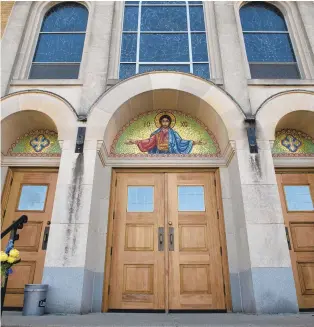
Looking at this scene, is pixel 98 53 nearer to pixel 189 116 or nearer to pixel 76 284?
pixel 189 116

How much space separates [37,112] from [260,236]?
207 inches

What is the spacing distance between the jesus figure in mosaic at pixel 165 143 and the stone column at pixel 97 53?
1379mm

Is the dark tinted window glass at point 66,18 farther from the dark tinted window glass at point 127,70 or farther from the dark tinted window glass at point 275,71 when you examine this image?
the dark tinted window glass at point 275,71

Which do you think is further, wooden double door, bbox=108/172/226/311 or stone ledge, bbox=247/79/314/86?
stone ledge, bbox=247/79/314/86

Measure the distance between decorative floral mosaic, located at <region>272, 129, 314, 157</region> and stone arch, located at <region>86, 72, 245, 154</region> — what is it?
1.33 metres

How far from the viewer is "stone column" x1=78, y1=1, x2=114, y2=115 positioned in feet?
21.1

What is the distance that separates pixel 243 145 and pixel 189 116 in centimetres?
175

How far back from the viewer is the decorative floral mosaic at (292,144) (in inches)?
255

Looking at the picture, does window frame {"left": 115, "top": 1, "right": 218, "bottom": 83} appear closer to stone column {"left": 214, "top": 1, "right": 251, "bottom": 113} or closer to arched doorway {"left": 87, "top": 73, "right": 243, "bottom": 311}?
stone column {"left": 214, "top": 1, "right": 251, "bottom": 113}

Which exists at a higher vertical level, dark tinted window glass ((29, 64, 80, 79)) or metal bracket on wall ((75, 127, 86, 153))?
dark tinted window glass ((29, 64, 80, 79))

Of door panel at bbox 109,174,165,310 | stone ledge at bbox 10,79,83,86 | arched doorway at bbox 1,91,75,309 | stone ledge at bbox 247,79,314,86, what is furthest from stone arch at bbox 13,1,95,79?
stone ledge at bbox 247,79,314,86

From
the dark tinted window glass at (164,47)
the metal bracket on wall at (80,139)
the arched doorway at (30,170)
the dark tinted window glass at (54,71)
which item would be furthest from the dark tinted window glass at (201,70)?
the arched doorway at (30,170)

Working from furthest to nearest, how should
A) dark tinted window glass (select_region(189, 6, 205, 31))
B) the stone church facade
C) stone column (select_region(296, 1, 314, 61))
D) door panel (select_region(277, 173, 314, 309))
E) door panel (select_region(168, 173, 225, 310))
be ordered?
dark tinted window glass (select_region(189, 6, 205, 31)) < stone column (select_region(296, 1, 314, 61)) < door panel (select_region(277, 173, 314, 309)) < door panel (select_region(168, 173, 225, 310)) < the stone church facade

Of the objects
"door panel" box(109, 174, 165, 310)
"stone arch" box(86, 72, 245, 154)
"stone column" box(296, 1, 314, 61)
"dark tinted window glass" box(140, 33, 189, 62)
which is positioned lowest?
"door panel" box(109, 174, 165, 310)
